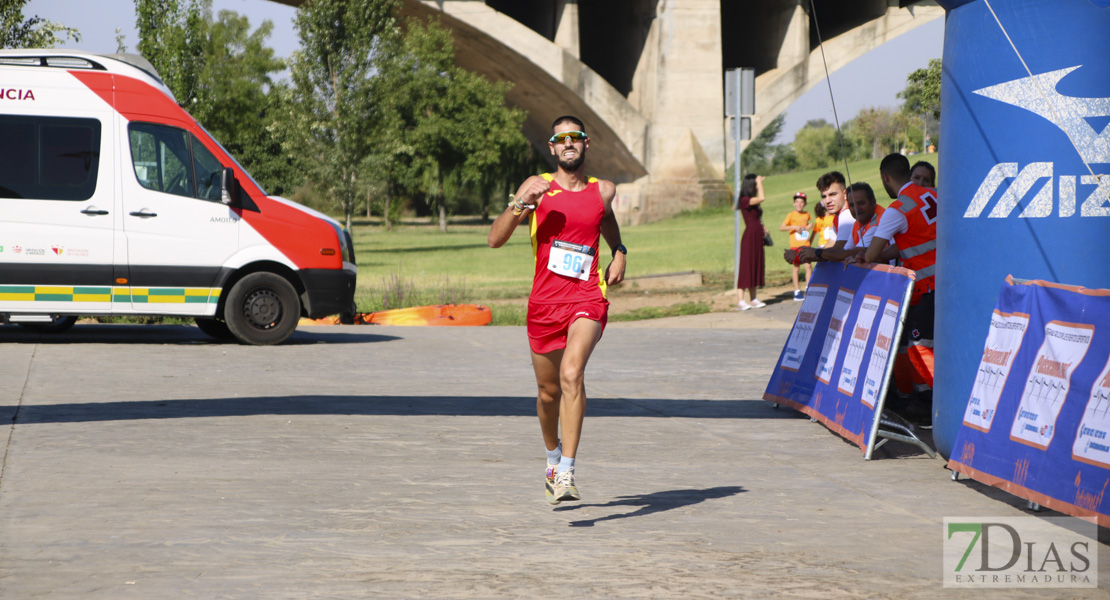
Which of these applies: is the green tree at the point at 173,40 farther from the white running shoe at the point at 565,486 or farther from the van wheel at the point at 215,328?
the white running shoe at the point at 565,486

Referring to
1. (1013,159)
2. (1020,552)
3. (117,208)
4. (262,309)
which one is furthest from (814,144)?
(1020,552)

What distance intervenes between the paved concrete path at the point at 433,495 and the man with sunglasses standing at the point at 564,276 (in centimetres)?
51

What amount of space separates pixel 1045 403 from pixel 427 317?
11522 mm

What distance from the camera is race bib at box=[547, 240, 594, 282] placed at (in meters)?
5.78

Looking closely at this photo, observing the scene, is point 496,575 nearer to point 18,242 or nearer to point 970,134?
point 970,134

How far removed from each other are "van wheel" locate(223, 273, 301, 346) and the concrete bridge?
32.8m

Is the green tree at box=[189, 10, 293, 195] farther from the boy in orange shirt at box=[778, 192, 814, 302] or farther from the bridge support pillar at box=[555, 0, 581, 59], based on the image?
the boy in orange shirt at box=[778, 192, 814, 302]

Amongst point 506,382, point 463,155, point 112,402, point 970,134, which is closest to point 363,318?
point 506,382

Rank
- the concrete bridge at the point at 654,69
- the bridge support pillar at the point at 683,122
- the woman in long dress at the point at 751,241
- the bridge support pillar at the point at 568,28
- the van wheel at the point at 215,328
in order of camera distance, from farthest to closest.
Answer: the bridge support pillar at the point at 683,122, the bridge support pillar at the point at 568,28, the concrete bridge at the point at 654,69, the woman in long dress at the point at 751,241, the van wheel at the point at 215,328

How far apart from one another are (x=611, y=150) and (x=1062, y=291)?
150 ft

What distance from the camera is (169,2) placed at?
30.3 metres

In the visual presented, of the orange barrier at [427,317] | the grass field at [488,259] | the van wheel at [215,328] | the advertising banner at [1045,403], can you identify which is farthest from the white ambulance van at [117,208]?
the advertising banner at [1045,403]

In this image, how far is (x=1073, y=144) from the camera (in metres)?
6.10

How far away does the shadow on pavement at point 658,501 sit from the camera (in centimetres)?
555
